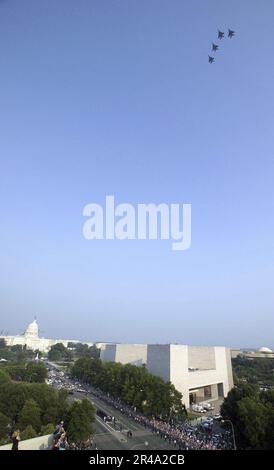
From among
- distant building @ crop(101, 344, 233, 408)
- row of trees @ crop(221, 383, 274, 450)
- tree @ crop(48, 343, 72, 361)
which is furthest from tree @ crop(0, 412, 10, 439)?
tree @ crop(48, 343, 72, 361)

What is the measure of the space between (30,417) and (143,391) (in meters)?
21.2

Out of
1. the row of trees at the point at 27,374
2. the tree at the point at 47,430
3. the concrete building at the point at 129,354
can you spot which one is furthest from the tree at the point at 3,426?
the concrete building at the point at 129,354

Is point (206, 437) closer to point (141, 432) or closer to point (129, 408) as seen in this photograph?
point (141, 432)

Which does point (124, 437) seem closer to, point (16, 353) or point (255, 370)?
point (255, 370)

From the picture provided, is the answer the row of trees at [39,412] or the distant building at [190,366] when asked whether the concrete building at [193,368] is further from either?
the row of trees at [39,412]

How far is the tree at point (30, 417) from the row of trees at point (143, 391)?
749 inches

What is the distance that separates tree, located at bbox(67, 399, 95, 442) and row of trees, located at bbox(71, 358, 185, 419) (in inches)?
663

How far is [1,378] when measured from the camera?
184 ft

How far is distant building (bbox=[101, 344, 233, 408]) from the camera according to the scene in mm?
63750

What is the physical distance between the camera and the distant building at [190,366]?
6375cm
